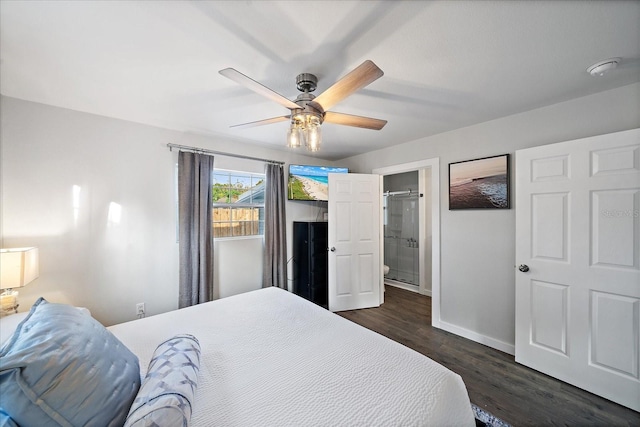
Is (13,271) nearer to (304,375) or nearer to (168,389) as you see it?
(168,389)

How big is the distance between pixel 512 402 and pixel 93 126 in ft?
14.2

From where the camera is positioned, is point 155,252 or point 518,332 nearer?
point 518,332

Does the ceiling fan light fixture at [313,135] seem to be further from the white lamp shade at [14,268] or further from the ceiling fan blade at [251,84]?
the white lamp shade at [14,268]

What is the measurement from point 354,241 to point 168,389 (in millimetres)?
2806

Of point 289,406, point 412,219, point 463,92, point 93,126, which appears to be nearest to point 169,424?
point 289,406

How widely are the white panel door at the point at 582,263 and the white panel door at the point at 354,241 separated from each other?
168 cm

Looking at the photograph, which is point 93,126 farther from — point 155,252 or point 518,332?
point 518,332

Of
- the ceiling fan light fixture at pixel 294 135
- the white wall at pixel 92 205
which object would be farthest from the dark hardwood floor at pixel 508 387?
the white wall at pixel 92 205

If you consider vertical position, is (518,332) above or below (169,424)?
below

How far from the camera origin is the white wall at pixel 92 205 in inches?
77.5

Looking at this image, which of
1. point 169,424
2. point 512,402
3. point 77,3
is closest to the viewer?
point 169,424

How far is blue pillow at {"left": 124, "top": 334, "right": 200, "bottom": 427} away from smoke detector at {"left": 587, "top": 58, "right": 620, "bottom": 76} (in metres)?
2.91

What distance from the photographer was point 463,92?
6.20ft

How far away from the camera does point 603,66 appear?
1518mm
